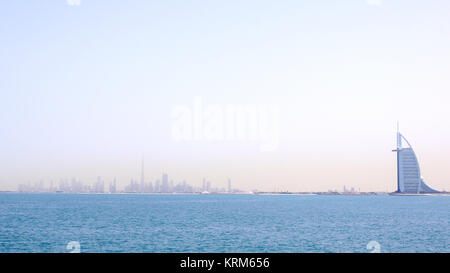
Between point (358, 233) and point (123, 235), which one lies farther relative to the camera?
Answer: point (358, 233)
